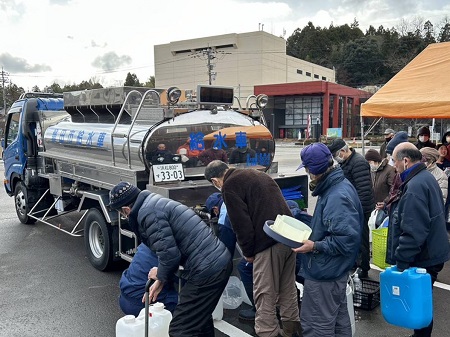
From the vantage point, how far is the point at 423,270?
3.52 m

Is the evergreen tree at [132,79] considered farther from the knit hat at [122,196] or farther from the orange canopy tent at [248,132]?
the knit hat at [122,196]

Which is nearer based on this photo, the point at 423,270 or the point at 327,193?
the point at 327,193

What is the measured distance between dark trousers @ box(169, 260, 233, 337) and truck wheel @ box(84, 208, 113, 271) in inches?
109

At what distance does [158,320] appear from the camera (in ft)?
11.4

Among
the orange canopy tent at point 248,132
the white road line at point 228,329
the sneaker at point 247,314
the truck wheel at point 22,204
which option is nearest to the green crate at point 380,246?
the sneaker at point 247,314

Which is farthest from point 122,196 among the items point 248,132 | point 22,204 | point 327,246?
point 22,204

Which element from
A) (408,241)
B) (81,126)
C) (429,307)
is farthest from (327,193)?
(81,126)

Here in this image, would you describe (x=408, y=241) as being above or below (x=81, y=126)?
below

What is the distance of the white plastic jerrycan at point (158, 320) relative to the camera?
3.44 metres

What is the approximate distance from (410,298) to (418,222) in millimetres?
620

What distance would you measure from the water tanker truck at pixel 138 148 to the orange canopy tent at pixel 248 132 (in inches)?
0.6

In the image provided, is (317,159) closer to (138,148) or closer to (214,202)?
(214,202)

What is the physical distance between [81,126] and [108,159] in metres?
1.36

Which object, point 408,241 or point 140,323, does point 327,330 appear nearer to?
point 408,241
